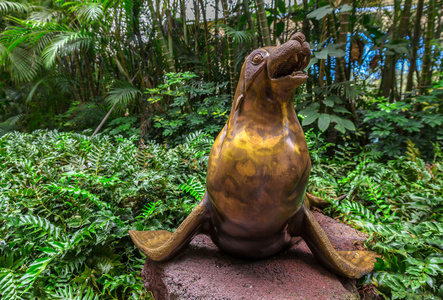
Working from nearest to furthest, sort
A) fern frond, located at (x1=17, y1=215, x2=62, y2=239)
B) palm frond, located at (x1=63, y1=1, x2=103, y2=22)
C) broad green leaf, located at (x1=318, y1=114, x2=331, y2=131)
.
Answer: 1. fern frond, located at (x1=17, y1=215, x2=62, y2=239)
2. broad green leaf, located at (x1=318, y1=114, x2=331, y2=131)
3. palm frond, located at (x1=63, y1=1, x2=103, y2=22)

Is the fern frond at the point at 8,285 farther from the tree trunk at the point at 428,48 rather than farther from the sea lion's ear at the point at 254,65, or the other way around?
the tree trunk at the point at 428,48

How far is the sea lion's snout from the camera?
0.95 m

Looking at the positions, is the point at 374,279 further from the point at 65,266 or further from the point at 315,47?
the point at 315,47

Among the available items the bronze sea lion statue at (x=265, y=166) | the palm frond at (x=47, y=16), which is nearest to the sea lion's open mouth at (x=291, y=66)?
the bronze sea lion statue at (x=265, y=166)

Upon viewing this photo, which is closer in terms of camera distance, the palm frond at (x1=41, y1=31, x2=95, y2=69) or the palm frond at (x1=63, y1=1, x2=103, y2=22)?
the palm frond at (x1=63, y1=1, x2=103, y2=22)

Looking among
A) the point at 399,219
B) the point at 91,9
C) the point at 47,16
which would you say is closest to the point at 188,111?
the point at 91,9

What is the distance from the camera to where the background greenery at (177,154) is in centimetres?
152

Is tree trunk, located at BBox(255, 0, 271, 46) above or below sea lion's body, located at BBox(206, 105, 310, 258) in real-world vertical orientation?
above

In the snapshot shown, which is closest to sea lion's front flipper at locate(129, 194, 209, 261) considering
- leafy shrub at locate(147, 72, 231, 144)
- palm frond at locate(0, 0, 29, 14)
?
leafy shrub at locate(147, 72, 231, 144)

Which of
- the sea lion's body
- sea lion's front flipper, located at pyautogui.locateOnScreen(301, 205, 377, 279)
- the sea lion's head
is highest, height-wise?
the sea lion's head

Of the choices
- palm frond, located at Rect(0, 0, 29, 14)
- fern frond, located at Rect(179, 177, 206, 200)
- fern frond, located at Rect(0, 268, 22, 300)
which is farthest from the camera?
palm frond, located at Rect(0, 0, 29, 14)

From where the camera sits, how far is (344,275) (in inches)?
46.8

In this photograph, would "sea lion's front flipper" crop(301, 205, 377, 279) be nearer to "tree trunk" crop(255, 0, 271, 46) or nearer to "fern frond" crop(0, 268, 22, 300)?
"fern frond" crop(0, 268, 22, 300)

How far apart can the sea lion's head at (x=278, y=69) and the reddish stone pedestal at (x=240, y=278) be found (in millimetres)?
748
